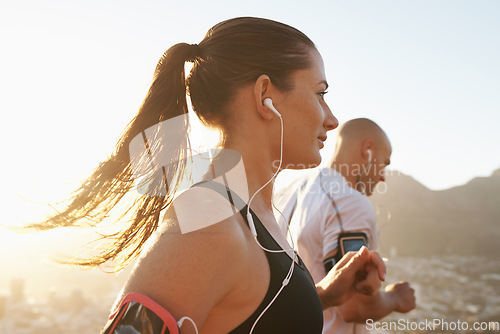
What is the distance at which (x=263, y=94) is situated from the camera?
4.89 ft

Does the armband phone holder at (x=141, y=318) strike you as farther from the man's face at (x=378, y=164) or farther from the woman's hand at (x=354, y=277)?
the man's face at (x=378, y=164)

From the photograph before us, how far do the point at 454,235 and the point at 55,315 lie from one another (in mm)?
27071

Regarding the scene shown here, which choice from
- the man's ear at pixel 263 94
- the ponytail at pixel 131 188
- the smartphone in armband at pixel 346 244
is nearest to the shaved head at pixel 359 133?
the smartphone in armband at pixel 346 244

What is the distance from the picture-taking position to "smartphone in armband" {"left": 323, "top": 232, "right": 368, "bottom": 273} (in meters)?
2.54

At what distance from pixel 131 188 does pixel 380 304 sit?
4.69ft

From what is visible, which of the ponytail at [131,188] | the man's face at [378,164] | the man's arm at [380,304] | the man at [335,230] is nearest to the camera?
the ponytail at [131,188]

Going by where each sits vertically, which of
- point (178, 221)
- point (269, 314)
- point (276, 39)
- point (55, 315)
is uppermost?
point (276, 39)

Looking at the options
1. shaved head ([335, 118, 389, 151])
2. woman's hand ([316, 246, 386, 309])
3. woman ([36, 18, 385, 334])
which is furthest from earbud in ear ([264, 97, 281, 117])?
shaved head ([335, 118, 389, 151])

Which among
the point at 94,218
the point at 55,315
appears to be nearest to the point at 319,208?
the point at 94,218

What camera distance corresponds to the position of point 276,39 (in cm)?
156

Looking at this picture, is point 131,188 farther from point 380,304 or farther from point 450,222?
point 450,222

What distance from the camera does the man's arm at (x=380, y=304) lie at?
2240 millimetres

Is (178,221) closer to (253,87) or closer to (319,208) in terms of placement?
(253,87)

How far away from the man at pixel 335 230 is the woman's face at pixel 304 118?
0.98 m
